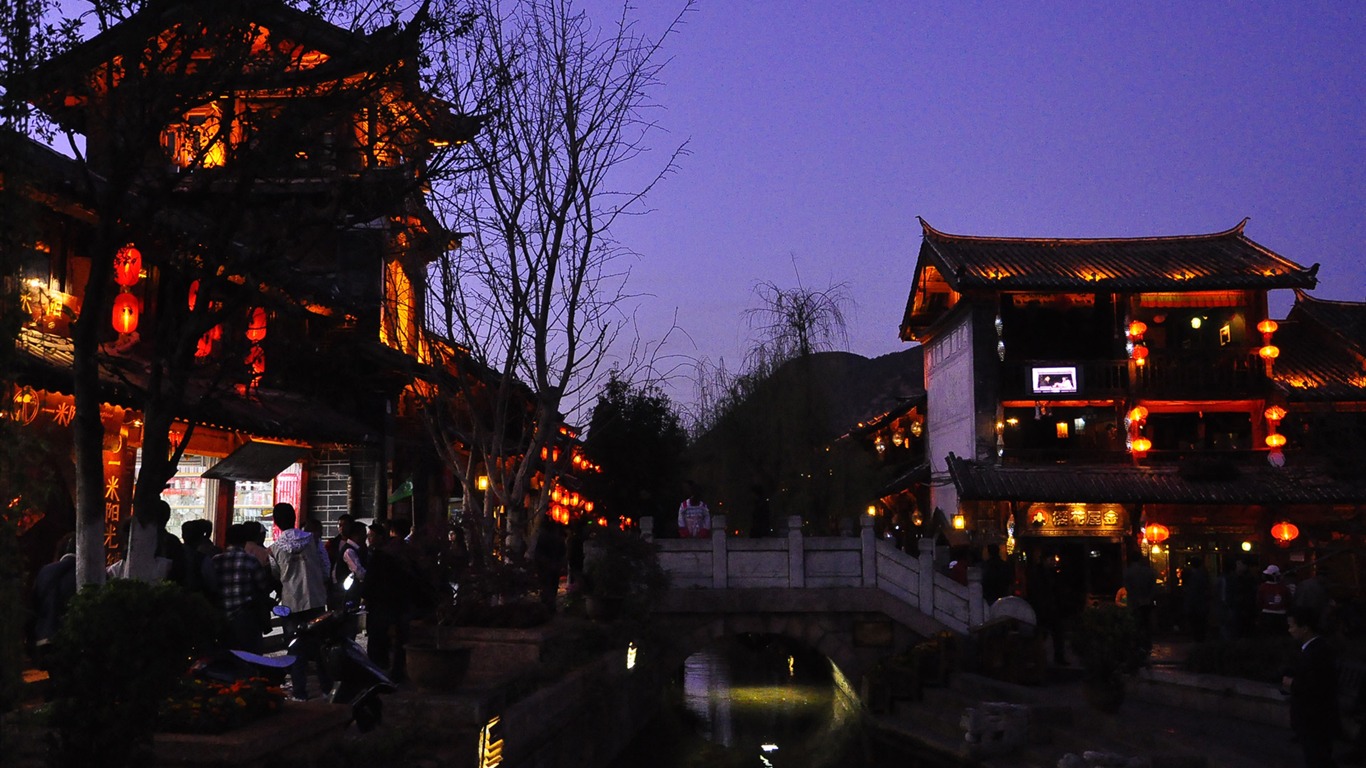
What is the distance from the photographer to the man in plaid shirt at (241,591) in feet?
30.1

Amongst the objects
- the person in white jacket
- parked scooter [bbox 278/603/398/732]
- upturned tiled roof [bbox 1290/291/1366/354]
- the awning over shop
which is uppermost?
upturned tiled roof [bbox 1290/291/1366/354]

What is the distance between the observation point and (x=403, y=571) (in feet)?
33.6

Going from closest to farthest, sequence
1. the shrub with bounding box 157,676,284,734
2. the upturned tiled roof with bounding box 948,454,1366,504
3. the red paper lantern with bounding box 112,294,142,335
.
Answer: the shrub with bounding box 157,676,284,734 < the red paper lantern with bounding box 112,294,142,335 < the upturned tiled roof with bounding box 948,454,1366,504

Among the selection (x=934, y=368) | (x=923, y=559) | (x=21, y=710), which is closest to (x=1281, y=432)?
(x=934, y=368)

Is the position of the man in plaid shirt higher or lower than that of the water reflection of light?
higher

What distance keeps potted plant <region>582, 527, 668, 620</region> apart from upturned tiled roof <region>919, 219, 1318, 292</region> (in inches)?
557

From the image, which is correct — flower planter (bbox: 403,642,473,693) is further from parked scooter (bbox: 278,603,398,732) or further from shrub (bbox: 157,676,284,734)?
shrub (bbox: 157,676,284,734)

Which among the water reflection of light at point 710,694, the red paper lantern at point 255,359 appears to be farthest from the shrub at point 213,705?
the water reflection of light at point 710,694

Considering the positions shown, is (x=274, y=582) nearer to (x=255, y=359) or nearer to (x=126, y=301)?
(x=255, y=359)

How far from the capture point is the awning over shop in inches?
612

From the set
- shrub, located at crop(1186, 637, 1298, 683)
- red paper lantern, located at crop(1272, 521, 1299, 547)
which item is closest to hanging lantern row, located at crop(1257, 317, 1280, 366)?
red paper lantern, located at crop(1272, 521, 1299, 547)

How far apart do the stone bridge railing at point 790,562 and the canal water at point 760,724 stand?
2.02 m

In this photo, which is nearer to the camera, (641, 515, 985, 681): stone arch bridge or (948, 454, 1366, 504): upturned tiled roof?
(641, 515, 985, 681): stone arch bridge

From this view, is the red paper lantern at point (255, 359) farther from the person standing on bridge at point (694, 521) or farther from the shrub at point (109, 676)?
the person standing on bridge at point (694, 521)
